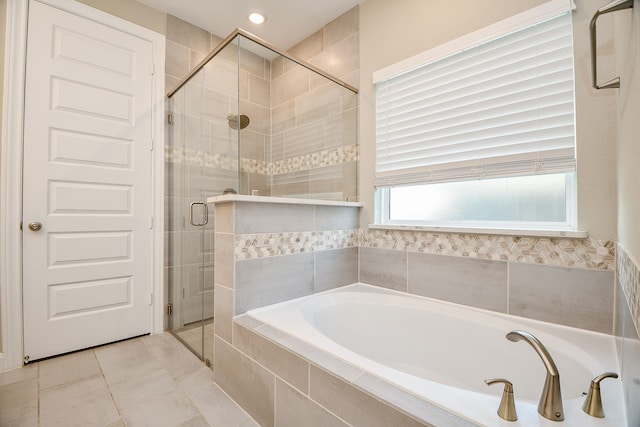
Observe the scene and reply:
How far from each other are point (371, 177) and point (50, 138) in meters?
2.18

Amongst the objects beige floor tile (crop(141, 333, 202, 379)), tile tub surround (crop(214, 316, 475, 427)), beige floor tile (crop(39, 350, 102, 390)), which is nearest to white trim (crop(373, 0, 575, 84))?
tile tub surround (crop(214, 316, 475, 427))

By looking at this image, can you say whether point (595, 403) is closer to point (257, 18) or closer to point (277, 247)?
point (277, 247)

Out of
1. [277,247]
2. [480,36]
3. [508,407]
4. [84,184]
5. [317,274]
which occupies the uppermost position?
[480,36]

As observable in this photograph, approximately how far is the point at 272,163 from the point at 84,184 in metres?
1.31

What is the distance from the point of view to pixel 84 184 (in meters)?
2.01

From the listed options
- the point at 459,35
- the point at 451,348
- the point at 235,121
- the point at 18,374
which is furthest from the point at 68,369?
the point at 459,35

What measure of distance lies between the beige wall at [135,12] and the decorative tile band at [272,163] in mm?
964

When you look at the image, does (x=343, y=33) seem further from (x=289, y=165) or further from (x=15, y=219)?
(x=15, y=219)

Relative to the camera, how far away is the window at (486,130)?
55.2 inches

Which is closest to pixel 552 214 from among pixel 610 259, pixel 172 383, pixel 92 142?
pixel 610 259

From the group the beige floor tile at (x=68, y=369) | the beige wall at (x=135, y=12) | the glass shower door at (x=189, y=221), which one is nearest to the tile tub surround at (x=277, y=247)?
the glass shower door at (x=189, y=221)

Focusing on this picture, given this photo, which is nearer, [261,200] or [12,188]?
[261,200]

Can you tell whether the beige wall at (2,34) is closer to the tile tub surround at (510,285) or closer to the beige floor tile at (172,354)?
the beige floor tile at (172,354)

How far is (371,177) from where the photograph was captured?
215 centimetres
